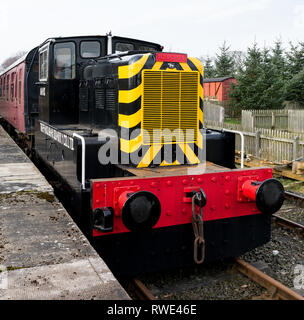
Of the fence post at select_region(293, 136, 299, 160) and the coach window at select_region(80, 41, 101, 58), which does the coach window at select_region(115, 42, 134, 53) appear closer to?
the coach window at select_region(80, 41, 101, 58)

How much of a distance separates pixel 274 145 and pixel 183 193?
8.62 meters

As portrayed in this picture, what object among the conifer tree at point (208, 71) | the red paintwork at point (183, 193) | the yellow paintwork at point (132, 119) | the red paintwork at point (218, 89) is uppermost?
the conifer tree at point (208, 71)

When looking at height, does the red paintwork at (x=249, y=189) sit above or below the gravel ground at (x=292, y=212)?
above

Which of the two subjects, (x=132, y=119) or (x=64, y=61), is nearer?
(x=132, y=119)

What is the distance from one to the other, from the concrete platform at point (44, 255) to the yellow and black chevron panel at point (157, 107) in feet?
4.10

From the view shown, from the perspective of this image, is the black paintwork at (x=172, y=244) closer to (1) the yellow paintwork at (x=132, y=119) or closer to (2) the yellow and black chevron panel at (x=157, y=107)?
(2) the yellow and black chevron panel at (x=157, y=107)

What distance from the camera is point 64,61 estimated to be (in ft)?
21.4

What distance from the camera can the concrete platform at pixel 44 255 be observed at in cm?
297

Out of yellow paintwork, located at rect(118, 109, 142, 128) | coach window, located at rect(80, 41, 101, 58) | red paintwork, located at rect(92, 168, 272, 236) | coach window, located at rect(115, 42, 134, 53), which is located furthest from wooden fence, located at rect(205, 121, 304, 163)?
yellow paintwork, located at rect(118, 109, 142, 128)

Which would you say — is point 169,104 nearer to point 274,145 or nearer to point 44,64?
point 44,64

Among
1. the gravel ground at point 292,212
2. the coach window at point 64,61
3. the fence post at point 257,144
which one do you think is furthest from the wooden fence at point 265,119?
the coach window at point 64,61

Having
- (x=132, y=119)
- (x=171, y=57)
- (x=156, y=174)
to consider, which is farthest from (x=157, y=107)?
(x=156, y=174)

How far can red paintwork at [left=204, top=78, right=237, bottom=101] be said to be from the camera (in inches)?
1227

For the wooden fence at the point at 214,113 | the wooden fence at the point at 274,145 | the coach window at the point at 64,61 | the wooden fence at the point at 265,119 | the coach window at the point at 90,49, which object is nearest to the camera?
the coach window at the point at 64,61
